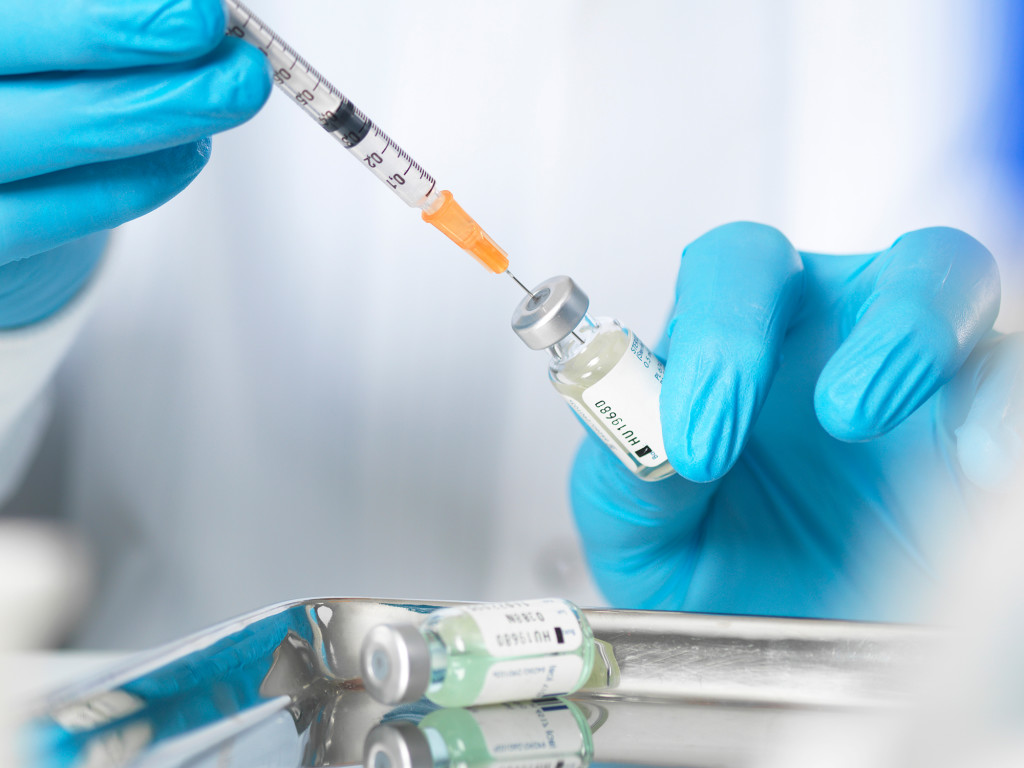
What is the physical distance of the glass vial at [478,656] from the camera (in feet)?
1.71

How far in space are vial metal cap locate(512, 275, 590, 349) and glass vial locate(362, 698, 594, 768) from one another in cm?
33

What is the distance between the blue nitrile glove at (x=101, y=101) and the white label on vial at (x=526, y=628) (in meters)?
0.48

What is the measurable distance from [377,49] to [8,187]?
628 millimetres

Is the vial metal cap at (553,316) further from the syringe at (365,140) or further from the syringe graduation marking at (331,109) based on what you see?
the syringe graduation marking at (331,109)

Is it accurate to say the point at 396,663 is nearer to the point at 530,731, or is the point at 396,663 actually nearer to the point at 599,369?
the point at 530,731

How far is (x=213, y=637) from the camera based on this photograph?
0.59m

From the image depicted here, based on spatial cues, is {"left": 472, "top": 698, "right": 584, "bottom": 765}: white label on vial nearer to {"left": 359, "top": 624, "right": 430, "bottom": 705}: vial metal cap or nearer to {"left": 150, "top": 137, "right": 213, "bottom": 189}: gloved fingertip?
{"left": 359, "top": 624, "right": 430, "bottom": 705}: vial metal cap

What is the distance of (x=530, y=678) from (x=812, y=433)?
619 mm

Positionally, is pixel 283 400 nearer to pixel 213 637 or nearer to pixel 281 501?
pixel 281 501

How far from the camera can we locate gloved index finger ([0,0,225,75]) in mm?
652

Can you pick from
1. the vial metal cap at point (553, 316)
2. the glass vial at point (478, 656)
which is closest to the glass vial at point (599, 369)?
the vial metal cap at point (553, 316)

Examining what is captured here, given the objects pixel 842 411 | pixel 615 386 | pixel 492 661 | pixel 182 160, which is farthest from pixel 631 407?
pixel 182 160

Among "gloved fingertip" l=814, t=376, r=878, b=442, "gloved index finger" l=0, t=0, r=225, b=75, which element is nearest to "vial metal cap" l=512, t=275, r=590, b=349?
"gloved fingertip" l=814, t=376, r=878, b=442

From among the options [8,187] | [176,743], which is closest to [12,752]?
[176,743]
